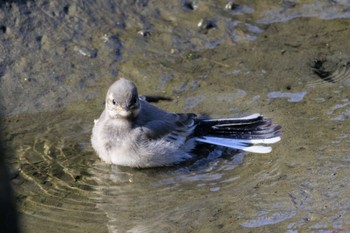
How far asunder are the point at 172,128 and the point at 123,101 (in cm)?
57

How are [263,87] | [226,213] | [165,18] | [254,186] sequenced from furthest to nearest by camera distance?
1. [165,18]
2. [263,87]
3. [254,186]
4. [226,213]

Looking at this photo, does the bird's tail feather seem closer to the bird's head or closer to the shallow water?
the shallow water

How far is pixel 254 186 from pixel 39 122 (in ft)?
8.82

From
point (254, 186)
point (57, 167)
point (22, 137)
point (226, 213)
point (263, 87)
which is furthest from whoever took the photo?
point (263, 87)

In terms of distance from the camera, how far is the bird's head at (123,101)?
6.45 meters

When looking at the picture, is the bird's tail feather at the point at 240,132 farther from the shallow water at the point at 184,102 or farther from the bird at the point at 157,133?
the shallow water at the point at 184,102

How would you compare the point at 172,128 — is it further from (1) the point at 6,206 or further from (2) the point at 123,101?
(1) the point at 6,206

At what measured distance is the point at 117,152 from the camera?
6367mm

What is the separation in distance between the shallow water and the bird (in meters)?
0.14

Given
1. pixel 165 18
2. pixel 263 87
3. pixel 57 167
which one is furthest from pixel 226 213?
pixel 165 18

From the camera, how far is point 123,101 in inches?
255

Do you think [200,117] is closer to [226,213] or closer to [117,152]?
[117,152]

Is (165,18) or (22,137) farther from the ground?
(165,18)

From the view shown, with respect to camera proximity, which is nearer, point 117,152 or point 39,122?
point 117,152
